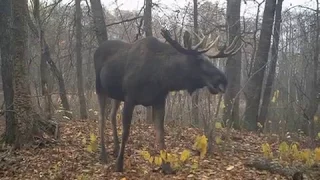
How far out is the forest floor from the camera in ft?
22.7

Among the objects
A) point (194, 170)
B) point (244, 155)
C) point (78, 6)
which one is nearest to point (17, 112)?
point (194, 170)

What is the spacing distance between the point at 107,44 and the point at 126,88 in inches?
58.0

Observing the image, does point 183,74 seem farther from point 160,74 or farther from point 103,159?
point 103,159

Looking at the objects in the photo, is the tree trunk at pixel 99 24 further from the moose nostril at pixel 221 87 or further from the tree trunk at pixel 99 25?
the moose nostril at pixel 221 87

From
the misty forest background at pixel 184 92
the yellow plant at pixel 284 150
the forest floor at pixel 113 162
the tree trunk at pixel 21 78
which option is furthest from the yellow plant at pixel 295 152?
the tree trunk at pixel 21 78

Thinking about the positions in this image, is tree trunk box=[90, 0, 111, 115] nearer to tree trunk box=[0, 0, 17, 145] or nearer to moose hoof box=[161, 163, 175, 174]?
tree trunk box=[0, 0, 17, 145]

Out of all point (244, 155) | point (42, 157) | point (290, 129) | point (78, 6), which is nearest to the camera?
point (42, 157)

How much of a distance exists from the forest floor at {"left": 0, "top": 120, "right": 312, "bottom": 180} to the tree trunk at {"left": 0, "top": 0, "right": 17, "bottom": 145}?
20.1 inches

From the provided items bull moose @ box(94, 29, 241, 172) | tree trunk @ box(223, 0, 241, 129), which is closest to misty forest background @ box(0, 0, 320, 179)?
tree trunk @ box(223, 0, 241, 129)

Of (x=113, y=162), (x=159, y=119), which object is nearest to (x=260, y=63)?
(x=159, y=119)

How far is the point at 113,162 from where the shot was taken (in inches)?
304

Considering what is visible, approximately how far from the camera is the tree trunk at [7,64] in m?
7.94

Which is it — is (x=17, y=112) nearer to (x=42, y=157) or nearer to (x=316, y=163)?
(x=42, y=157)

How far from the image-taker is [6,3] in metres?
7.89
